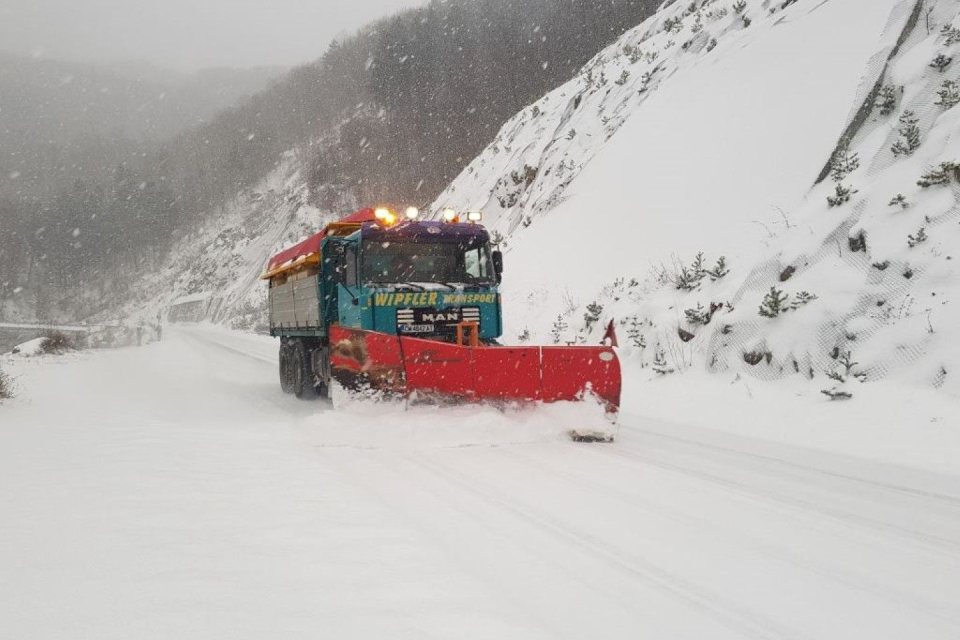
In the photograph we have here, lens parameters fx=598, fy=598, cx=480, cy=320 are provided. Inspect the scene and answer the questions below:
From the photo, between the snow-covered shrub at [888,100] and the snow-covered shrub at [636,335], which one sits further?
the snow-covered shrub at [888,100]

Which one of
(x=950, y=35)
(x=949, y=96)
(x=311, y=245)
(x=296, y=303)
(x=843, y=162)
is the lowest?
(x=296, y=303)

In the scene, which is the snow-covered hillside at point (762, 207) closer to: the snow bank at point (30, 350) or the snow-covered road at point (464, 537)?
the snow-covered road at point (464, 537)

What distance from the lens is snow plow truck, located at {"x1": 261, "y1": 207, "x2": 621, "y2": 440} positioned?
6145mm

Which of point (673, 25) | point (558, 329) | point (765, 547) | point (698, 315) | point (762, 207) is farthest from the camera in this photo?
point (673, 25)

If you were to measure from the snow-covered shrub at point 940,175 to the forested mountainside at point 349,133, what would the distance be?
2869 cm

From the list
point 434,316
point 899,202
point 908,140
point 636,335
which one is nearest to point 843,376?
point 899,202

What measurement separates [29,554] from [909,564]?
14.2 feet

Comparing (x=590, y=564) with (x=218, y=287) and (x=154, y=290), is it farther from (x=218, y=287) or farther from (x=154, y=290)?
(x=154, y=290)

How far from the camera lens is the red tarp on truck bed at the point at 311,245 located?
8.81 m

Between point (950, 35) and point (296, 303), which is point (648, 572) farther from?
point (950, 35)

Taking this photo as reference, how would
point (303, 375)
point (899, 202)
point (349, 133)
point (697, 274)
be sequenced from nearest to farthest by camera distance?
point (899, 202), point (697, 274), point (303, 375), point (349, 133)

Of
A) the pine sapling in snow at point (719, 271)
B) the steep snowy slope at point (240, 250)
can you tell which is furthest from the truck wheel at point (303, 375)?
the steep snowy slope at point (240, 250)

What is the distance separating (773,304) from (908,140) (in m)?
3.38

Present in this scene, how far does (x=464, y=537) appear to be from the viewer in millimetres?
3264
